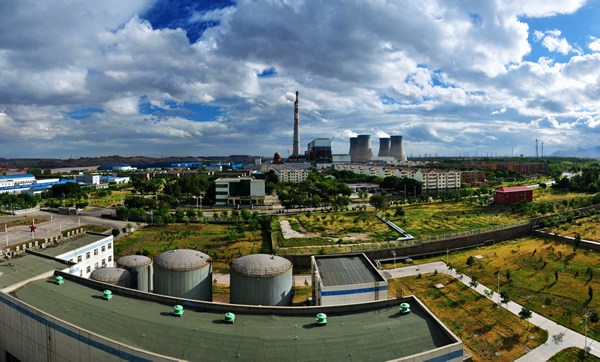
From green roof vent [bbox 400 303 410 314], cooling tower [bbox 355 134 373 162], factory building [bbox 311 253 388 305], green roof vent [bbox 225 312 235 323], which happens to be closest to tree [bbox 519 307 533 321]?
factory building [bbox 311 253 388 305]

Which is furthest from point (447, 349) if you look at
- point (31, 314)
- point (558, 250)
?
point (558, 250)

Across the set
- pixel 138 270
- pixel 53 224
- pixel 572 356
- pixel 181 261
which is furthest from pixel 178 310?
pixel 53 224

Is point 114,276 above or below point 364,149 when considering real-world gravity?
below

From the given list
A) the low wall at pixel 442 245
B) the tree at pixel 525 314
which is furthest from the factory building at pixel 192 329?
the low wall at pixel 442 245

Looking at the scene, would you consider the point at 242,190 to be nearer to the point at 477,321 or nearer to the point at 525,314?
the point at 477,321

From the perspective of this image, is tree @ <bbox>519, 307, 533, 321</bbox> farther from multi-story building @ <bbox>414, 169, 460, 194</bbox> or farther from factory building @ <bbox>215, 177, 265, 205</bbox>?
multi-story building @ <bbox>414, 169, 460, 194</bbox>

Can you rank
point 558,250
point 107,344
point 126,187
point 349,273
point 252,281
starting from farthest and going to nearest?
point 126,187
point 558,250
point 349,273
point 252,281
point 107,344

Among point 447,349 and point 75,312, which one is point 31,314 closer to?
point 75,312
